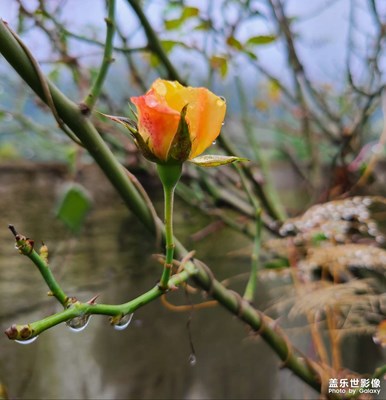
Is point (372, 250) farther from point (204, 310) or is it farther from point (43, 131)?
point (43, 131)

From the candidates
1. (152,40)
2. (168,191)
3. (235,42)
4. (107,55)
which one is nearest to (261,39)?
(235,42)

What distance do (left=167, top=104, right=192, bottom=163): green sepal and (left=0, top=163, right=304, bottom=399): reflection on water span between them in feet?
1.04

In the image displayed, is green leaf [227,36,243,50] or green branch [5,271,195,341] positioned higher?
green leaf [227,36,243,50]

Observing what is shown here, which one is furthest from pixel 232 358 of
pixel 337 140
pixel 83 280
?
pixel 337 140

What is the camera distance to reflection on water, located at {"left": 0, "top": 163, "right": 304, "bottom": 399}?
0.52 meters

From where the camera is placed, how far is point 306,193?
1.03m

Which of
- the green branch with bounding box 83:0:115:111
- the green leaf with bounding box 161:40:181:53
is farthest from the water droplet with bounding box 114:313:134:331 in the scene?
the green leaf with bounding box 161:40:181:53

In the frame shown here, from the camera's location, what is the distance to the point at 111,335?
0.59 meters

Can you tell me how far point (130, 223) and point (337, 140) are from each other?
0.44m

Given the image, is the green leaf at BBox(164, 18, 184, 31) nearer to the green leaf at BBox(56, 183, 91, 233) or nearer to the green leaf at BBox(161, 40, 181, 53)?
the green leaf at BBox(161, 40, 181, 53)

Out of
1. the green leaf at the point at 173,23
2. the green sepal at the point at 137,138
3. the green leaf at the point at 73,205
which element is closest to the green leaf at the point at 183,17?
the green leaf at the point at 173,23

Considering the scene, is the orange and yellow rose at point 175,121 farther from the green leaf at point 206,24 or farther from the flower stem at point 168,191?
the green leaf at point 206,24

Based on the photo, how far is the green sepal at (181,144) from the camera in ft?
0.60

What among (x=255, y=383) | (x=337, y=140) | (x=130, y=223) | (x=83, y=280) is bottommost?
(x=255, y=383)
